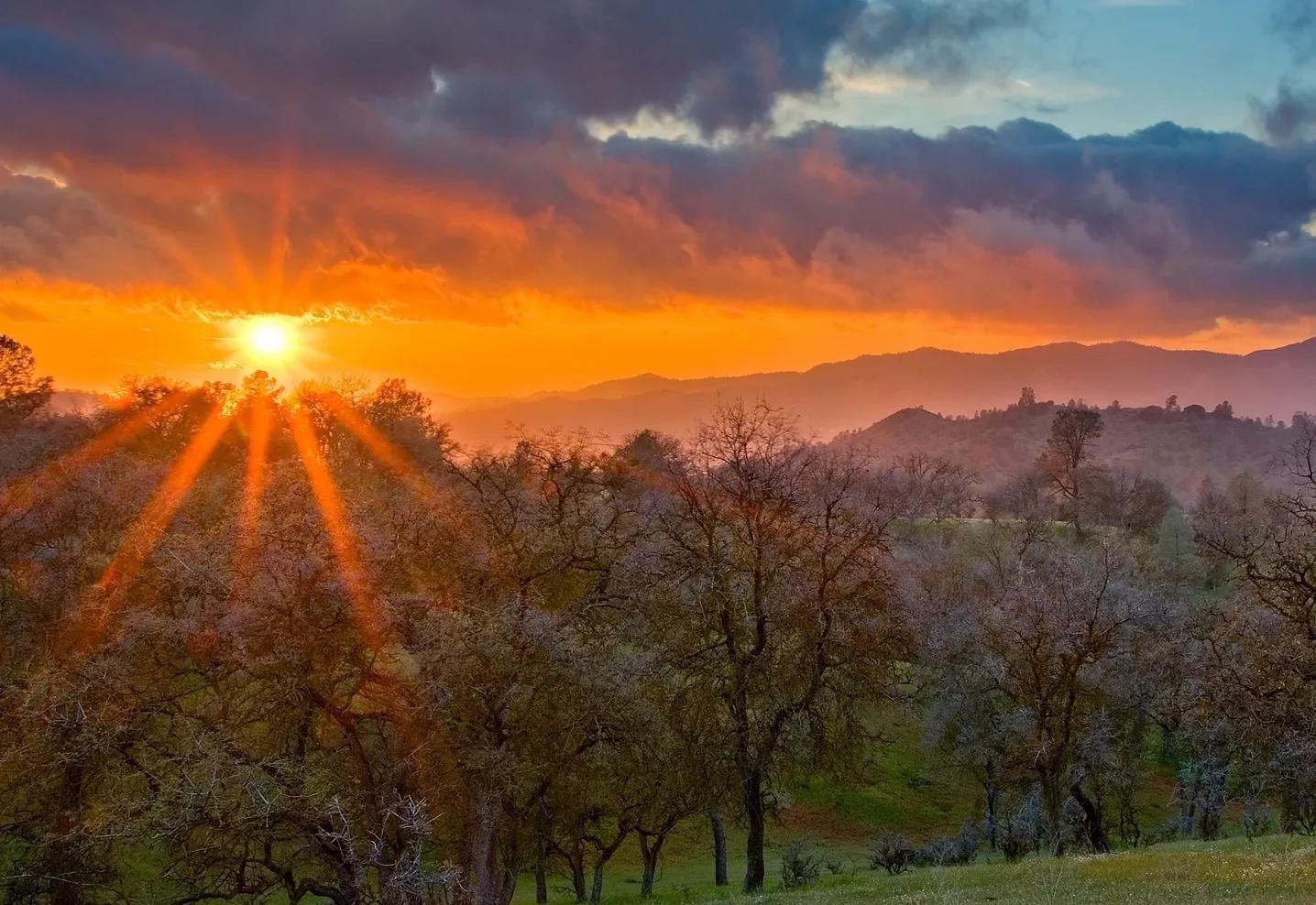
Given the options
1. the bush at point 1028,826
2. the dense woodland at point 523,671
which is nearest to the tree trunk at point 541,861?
the dense woodland at point 523,671

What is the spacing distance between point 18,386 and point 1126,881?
346ft

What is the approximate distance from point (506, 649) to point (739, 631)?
11.8 meters

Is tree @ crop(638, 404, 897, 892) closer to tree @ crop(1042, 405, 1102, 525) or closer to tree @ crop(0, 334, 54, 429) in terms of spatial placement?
tree @ crop(0, 334, 54, 429)

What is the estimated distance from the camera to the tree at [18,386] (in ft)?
289

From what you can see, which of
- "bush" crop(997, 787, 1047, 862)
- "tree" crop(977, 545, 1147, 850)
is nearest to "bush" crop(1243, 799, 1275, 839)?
"tree" crop(977, 545, 1147, 850)

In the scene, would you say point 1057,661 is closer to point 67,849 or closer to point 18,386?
point 67,849

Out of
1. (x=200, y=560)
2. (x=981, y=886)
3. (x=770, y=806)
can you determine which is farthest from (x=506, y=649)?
(x=770, y=806)

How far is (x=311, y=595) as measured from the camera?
2375cm

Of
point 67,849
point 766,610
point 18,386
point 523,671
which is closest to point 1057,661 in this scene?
point 766,610

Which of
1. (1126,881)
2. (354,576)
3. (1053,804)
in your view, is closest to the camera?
(1126,881)

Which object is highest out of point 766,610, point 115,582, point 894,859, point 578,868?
point 115,582

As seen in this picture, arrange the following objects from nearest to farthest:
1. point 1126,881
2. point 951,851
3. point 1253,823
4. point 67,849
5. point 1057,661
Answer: point 1126,881 < point 67,849 < point 1057,661 < point 1253,823 < point 951,851

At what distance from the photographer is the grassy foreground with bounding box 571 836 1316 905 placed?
60.2 feet

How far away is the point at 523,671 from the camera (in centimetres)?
2503
